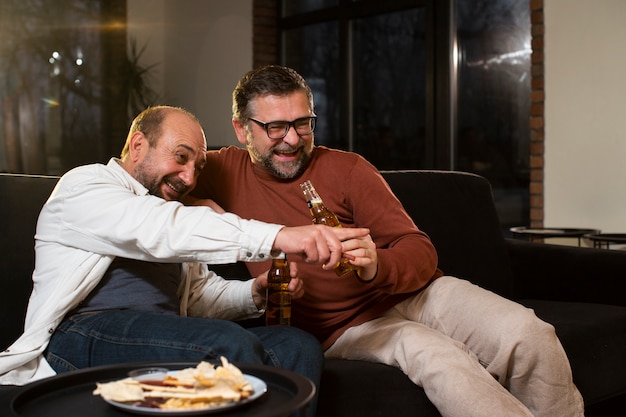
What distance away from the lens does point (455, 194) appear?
9.76ft

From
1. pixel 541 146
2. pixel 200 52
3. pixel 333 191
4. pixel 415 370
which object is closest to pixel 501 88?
pixel 541 146

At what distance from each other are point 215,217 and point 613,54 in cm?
372

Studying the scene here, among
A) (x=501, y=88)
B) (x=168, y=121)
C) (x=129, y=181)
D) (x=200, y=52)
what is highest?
(x=200, y=52)

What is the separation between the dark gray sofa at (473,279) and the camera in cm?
196

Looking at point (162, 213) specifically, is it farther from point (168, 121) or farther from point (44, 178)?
point (44, 178)

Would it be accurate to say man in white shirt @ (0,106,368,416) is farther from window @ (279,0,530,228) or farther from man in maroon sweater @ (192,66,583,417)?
window @ (279,0,530,228)

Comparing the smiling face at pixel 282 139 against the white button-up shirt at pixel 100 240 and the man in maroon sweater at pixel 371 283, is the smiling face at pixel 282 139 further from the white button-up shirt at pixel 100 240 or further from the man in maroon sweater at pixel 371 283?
the white button-up shirt at pixel 100 240

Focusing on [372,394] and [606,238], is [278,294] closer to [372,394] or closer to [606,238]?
[372,394]

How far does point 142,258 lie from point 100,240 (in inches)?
3.8

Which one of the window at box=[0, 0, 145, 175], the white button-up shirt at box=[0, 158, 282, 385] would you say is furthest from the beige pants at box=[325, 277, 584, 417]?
the window at box=[0, 0, 145, 175]

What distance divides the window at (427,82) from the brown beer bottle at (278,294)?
3719 mm

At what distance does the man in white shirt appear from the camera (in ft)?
5.32

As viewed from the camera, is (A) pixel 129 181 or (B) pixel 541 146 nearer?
(A) pixel 129 181

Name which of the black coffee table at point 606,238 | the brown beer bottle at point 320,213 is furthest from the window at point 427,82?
the brown beer bottle at point 320,213
